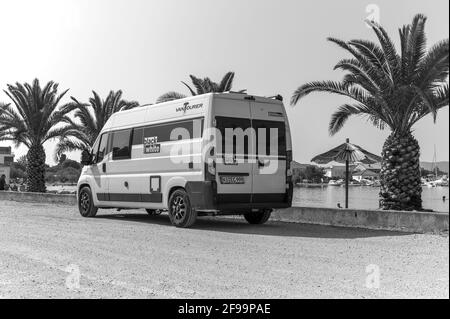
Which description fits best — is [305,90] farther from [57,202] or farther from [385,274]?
[57,202]

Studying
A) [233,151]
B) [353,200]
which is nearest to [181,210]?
[233,151]

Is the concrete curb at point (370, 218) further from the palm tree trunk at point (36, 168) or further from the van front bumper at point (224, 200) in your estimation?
the palm tree trunk at point (36, 168)

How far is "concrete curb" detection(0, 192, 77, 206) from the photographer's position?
74.9 feet

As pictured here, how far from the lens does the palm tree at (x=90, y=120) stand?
29.6 meters

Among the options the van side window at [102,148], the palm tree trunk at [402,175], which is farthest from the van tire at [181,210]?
the palm tree trunk at [402,175]

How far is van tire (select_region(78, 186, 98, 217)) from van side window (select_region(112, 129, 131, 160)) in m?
1.77

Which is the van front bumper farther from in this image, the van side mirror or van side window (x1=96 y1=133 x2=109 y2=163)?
the van side mirror

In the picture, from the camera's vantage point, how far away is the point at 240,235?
1146 centimetres

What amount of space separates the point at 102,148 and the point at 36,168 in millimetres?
16904

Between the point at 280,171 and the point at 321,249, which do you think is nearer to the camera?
the point at 321,249

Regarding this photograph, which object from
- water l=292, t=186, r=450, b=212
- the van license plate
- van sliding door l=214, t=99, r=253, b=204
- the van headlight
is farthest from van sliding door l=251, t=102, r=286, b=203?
water l=292, t=186, r=450, b=212

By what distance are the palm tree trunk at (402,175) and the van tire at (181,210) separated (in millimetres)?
5826

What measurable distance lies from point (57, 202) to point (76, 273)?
56.8 ft

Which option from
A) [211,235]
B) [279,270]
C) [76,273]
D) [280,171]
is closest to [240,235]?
[211,235]
